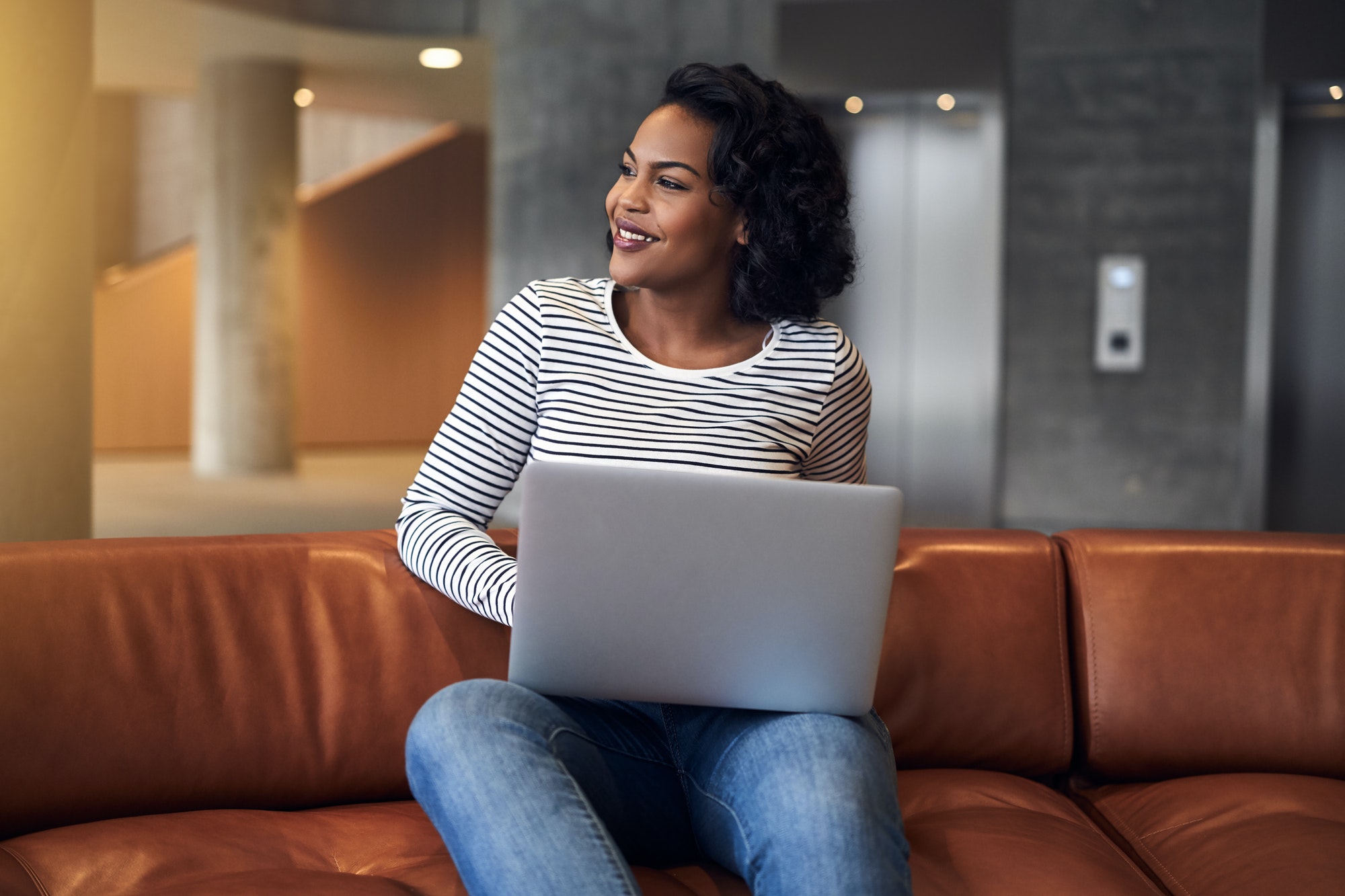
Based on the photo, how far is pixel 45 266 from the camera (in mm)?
3377

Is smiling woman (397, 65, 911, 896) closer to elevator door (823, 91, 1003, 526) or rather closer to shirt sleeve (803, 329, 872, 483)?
shirt sleeve (803, 329, 872, 483)

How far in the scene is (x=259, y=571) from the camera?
171 centimetres

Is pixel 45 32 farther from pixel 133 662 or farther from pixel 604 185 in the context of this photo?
pixel 604 185

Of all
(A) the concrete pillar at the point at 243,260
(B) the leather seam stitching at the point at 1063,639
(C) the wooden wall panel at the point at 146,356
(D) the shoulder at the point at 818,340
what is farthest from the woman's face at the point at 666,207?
(C) the wooden wall panel at the point at 146,356

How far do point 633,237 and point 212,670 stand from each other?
0.85m

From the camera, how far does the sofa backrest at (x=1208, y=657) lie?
1.82 meters

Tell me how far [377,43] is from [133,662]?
6.51m

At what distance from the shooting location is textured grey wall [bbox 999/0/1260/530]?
5.52 m

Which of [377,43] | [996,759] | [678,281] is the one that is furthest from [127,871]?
[377,43]

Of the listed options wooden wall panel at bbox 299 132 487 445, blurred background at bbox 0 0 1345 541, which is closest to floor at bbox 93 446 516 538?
blurred background at bbox 0 0 1345 541

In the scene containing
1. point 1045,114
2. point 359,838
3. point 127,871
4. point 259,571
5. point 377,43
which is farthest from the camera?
point 377,43

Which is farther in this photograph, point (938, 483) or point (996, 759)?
point (938, 483)

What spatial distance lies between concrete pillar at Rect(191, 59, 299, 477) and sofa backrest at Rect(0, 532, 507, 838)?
277 inches

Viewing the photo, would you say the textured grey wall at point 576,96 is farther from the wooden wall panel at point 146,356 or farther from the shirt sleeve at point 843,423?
the wooden wall panel at point 146,356
